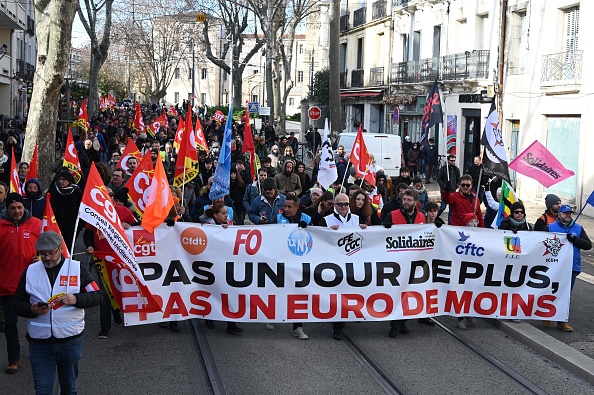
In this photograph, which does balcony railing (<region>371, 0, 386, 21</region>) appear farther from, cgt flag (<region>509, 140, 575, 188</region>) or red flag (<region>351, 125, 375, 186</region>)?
cgt flag (<region>509, 140, 575, 188</region>)

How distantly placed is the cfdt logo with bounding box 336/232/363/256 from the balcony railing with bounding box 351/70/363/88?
3815 centimetres

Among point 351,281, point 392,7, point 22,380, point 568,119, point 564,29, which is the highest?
point 392,7

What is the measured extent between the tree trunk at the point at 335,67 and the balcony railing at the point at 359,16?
14305 mm

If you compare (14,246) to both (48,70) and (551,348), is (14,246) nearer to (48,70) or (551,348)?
(551,348)

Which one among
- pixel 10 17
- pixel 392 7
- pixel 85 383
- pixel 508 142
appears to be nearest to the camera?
pixel 85 383

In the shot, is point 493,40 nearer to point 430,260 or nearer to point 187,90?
point 430,260

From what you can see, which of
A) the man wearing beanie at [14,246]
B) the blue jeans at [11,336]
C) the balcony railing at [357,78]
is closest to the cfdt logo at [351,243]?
the man wearing beanie at [14,246]

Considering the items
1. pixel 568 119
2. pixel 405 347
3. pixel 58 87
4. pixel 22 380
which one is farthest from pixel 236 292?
pixel 568 119

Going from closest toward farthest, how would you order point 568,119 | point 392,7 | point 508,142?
point 568,119, point 508,142, point 392,7

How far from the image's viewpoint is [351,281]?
29.9 ft

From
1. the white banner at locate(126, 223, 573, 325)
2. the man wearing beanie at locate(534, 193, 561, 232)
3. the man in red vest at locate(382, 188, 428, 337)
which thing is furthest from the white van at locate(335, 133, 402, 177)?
the white banner at locate(126, 223, 573, 325)

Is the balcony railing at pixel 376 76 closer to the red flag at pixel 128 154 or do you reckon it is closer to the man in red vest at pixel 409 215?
the red flag at pixel 128 154

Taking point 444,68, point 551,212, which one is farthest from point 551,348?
point 444,68

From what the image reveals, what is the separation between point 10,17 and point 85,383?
3415 cm
